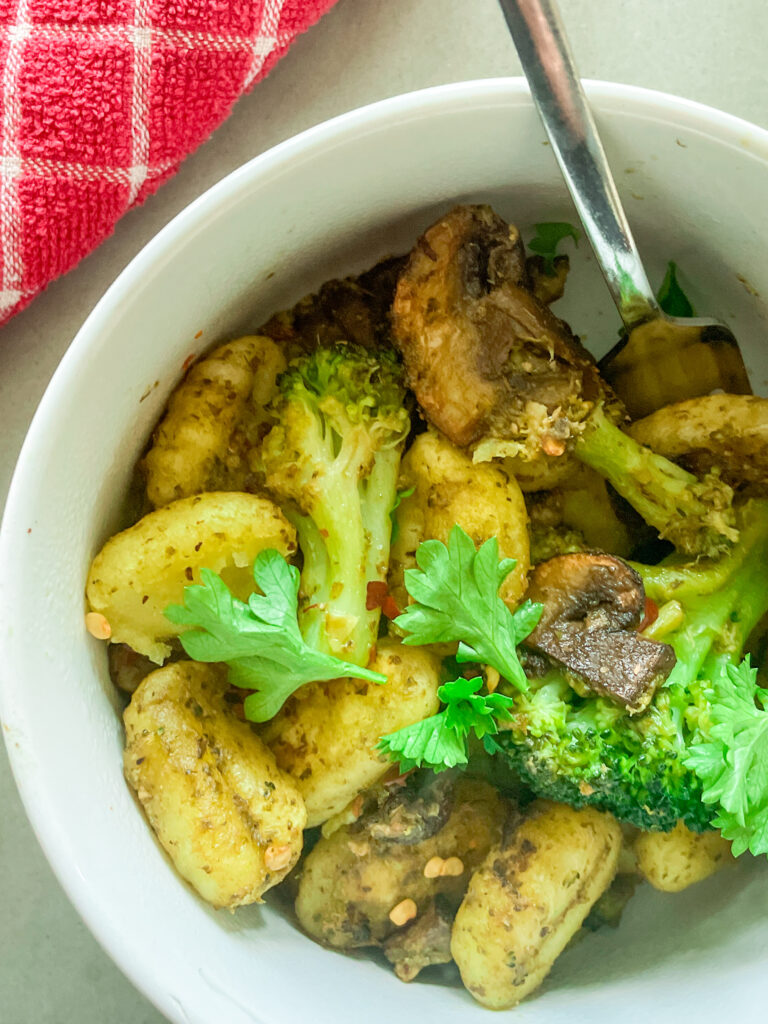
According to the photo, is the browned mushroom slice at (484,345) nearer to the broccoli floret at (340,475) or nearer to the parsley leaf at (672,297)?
the broccoli floret at (340,475)

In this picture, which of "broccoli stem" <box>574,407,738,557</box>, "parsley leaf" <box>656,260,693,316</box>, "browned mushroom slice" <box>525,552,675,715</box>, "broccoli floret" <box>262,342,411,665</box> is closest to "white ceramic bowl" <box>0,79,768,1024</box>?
"parsley leaf" <box>656,260,693,316</box>

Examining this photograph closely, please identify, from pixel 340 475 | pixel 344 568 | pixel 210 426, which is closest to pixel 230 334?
pixel 210 426

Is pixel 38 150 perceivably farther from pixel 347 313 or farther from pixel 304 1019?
pixel 304 1019

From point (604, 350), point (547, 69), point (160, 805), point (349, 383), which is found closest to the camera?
point (547, 69)

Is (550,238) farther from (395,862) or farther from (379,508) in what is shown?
(395,862)

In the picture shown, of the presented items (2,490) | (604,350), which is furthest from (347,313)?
(2,490)

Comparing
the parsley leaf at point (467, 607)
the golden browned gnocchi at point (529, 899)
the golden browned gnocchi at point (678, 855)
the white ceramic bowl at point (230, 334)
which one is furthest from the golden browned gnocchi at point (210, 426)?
the golden browned gnocchi at point (678, 855)

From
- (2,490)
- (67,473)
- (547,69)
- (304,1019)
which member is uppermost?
(547,69)

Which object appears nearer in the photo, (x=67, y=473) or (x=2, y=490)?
(x=67, y=473)
